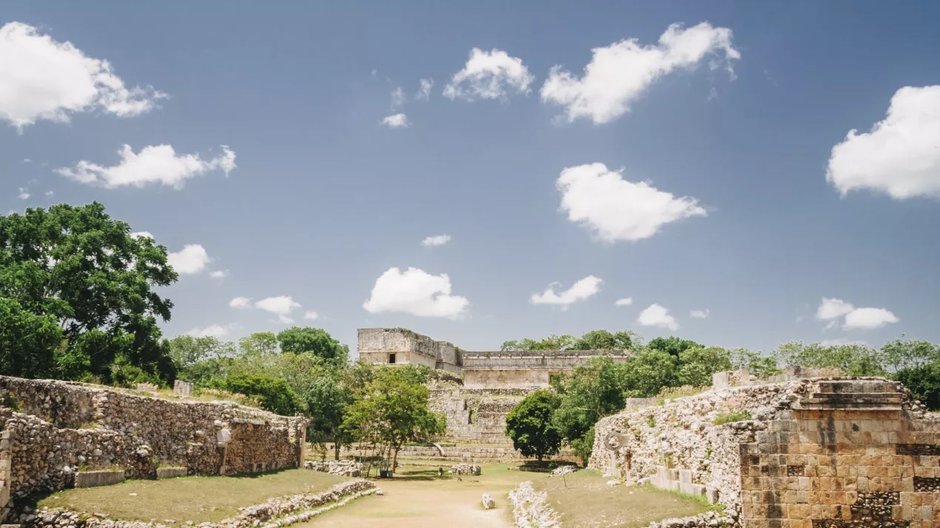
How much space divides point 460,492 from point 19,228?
21.2 metres

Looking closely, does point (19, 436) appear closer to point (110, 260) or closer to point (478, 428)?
point (110, 260)

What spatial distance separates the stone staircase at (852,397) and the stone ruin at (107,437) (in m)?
14.0

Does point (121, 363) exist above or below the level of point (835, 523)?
above

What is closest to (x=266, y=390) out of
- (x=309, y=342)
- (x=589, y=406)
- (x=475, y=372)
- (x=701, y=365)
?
(x=589, y=406)

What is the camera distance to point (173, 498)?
1437cm

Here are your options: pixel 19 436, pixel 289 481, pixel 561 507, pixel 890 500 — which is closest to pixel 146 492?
pixel 19 436

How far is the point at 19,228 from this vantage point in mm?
27922

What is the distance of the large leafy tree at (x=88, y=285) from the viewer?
2575 centimetres

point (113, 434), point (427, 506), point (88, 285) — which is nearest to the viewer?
point (113, 434)

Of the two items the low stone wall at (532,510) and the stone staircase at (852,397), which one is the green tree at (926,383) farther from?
the stone staircase at (852,397)

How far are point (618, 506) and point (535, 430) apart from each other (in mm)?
23577

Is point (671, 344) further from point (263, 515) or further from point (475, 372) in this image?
point (263, 515)

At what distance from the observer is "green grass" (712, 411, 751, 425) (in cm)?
1400

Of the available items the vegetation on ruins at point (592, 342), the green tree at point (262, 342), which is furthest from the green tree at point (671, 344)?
the green tree at point (262, 342)
